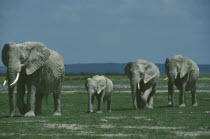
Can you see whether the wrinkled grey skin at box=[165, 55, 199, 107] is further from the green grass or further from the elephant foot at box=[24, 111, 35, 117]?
the elephant foot at box=[24, 111, 35, 117]

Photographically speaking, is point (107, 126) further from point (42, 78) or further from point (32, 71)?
point (42, 78)

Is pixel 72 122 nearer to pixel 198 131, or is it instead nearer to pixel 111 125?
pixel 111 125

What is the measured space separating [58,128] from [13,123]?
2178 millimetres

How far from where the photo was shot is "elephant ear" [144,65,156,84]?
98.9 ft

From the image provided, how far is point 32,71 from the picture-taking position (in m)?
22.3

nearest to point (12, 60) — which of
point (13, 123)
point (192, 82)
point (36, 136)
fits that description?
point (13, 123)

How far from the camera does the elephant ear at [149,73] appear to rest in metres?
30.1

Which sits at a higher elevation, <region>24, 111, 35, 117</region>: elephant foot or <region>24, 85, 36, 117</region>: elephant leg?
<region>24, 85, 36, 117</region>: elephant leg

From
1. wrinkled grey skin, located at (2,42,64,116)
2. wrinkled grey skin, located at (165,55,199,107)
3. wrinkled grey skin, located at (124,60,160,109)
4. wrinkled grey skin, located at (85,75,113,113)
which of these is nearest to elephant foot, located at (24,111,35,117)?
wrinkled grey skin, located at (2,42,64,116)

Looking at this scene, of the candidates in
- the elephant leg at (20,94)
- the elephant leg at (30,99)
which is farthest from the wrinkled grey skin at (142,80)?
the elephant leg at (20,94)

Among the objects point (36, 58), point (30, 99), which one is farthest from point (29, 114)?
point (36, 58)

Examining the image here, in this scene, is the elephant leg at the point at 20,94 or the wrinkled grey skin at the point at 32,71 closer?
the wrinkled grey skin at the point at 32,71

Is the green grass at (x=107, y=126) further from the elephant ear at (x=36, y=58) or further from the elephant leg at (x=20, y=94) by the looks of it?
the elephant ear at (x=36, y=58)

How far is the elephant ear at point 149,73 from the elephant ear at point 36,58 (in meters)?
8.38
